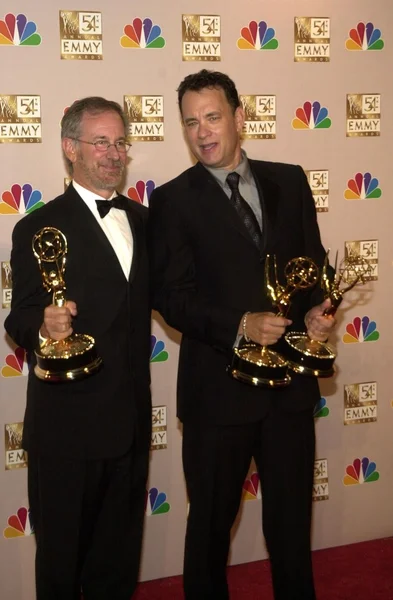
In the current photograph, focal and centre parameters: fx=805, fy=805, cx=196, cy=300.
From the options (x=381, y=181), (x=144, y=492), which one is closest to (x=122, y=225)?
(x=144, y=492)

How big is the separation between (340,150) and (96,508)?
189 centimetres

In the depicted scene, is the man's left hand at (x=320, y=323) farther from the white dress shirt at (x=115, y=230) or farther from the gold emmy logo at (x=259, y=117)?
the gold emmy logo at (x=259, y=117)

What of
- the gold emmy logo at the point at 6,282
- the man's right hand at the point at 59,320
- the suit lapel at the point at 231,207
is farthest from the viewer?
the gold emmy logo at the point at 6,282

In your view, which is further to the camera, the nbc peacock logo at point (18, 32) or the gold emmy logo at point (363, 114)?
the gold emmy logo at point (363, 114)

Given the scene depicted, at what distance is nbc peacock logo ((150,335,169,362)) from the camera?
11.5 feet

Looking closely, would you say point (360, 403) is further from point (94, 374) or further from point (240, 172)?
point (94, 374)

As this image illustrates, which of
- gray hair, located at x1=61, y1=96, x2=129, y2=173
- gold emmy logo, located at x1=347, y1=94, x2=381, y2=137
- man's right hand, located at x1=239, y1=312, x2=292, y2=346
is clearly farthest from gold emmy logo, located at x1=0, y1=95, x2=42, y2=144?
gold emmy logo, located at x1=347, y1=94, x2=381, y2=137

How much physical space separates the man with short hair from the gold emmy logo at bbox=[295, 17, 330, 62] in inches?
32.1

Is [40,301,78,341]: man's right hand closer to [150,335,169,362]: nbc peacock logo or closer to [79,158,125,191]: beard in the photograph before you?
[79,158,125,191]: beard

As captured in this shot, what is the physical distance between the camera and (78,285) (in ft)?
8.40

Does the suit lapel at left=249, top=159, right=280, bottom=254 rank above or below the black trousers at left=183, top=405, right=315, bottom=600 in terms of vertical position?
above

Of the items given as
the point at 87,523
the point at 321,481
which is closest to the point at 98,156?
the point at 87,523

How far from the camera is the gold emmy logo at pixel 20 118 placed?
3.12m

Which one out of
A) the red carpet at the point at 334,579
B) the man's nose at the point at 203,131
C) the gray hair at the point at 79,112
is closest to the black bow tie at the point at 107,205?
the gray hair at the point at 79,112
